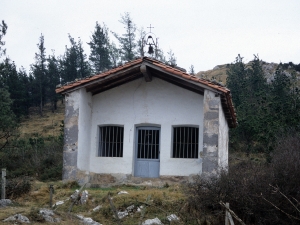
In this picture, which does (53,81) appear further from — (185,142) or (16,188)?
(16,188)

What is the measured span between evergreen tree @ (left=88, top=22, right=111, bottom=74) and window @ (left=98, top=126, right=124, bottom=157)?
38.7 meters

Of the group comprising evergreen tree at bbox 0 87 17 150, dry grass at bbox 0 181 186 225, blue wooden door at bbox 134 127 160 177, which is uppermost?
evergreen tree at bbox 0 87 17 150

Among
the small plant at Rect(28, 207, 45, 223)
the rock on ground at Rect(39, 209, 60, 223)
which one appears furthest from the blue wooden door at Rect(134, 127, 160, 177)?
the small plant at Rect(28, 207, 45, 223)

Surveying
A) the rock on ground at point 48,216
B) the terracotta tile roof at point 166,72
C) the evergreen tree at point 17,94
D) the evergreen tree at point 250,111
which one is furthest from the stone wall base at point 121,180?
the evergreen tree at point 17,94

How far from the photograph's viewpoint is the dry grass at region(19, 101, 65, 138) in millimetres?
44225

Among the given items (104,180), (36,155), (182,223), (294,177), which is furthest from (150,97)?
(36,155)

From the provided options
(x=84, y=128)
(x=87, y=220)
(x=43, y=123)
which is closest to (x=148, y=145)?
(x=84, y=128)

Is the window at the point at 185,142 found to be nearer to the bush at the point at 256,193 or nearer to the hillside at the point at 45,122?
the bush at the point at 256,193

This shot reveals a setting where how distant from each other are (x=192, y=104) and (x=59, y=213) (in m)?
7.52

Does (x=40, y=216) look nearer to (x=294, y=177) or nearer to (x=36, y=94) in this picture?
(x=294, y=177)

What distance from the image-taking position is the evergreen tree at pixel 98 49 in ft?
185

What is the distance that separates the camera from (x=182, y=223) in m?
11.5

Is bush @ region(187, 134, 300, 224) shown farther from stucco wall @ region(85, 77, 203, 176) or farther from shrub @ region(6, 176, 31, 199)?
shrub @ region(6, 176, 31, 199)

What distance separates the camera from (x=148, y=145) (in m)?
17.5
